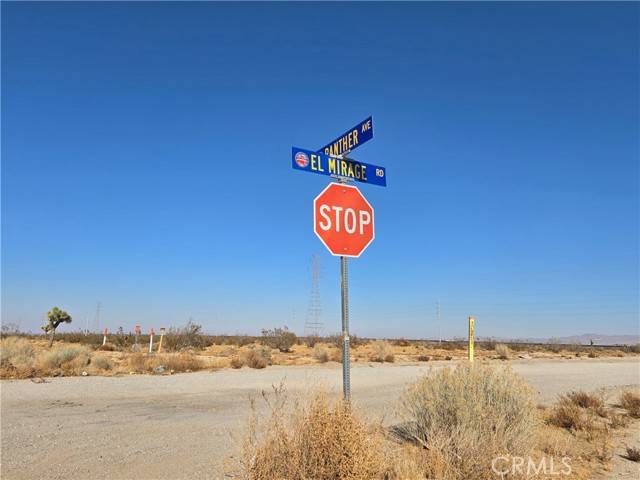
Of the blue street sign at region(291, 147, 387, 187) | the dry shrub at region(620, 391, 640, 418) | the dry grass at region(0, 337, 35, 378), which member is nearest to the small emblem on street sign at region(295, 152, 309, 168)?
the blue street sign at region(291, 147, 387, 187)

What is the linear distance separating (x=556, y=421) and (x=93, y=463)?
312 inches

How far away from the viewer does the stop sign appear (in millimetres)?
5582

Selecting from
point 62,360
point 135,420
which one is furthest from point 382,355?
point 135,420

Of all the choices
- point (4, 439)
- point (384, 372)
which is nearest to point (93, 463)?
point (4, 439)

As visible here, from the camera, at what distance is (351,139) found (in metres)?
6.23

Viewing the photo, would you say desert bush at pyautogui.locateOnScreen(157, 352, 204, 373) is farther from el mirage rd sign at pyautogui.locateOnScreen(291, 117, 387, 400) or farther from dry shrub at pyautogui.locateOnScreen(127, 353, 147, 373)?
el mirage rd sign at pyautogui.locateOnScreen(291, 117, 387, 400)

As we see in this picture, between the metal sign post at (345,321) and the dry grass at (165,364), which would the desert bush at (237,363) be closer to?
the dry grass at (165,364)

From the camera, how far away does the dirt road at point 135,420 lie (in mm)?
6688

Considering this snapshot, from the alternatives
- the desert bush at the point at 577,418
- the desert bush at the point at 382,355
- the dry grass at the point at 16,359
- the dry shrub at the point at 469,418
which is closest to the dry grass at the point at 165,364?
the dry grass at the point at 16,359

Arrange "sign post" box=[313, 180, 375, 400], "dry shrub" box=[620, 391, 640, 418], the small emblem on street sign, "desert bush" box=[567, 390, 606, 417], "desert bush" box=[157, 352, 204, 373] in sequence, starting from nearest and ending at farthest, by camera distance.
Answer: "sign post" box=[313, 180, 375, 400]
the small emblem on street sign
"dry shrub" box=[620, 391, 640, 418]
"desert bush" box=[567, 390, 606, 417]
"desert bush" box=[157, 352, 204, 373]

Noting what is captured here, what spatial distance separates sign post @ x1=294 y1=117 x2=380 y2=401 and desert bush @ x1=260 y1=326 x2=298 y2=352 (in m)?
35.4

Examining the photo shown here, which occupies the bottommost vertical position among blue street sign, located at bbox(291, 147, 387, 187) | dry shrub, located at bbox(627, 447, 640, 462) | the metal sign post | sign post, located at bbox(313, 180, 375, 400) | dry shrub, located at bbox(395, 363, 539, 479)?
dry shrub, located at bbox(627, 447, 640, 462)

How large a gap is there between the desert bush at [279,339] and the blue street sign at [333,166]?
3519 centimetres

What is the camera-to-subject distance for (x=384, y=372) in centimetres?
2217
